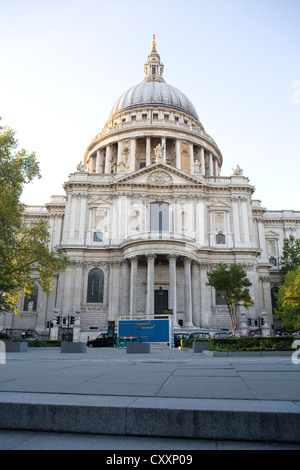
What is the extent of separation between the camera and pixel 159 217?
48625 millimetres

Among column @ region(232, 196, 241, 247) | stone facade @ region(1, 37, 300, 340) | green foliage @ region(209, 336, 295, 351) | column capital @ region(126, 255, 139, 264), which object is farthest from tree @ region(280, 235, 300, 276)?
green foliage @ region(209, 336, 295, 351)

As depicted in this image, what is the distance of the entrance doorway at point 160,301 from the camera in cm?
4422

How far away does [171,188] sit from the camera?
49.5m


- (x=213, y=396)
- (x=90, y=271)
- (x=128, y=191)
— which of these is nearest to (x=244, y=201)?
(x=128, y=191)

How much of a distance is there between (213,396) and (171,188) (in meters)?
45.0

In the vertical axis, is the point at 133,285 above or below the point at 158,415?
above

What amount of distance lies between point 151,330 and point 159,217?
60.1 feet

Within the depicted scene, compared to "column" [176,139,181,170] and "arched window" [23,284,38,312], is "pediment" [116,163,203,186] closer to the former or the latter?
"column" [176,139,181,170]

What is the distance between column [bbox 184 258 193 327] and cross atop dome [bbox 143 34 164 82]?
55.1m

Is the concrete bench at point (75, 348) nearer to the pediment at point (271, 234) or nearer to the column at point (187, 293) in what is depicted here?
the column at point (187, 293)

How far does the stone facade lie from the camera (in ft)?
141

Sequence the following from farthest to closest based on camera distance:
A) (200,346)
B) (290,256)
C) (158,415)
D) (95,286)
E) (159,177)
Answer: (290,256)
(159,177)
(95,286)
(200,346)
(158,415)

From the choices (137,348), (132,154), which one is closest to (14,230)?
(137,348)

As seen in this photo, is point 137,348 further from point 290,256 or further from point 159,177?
point 290,256
